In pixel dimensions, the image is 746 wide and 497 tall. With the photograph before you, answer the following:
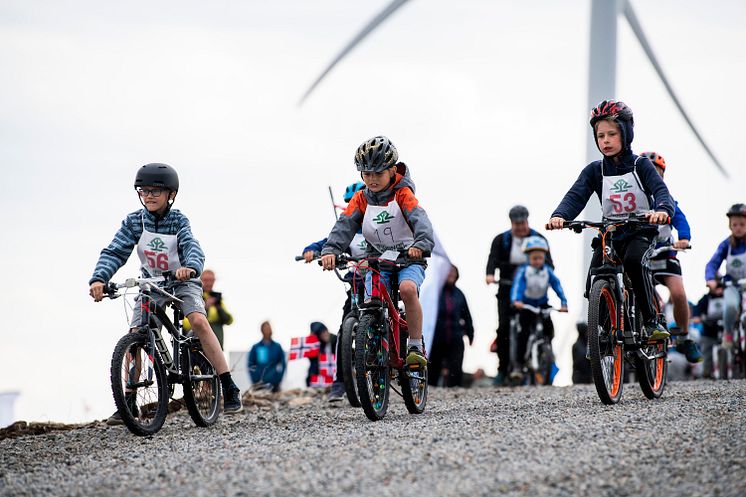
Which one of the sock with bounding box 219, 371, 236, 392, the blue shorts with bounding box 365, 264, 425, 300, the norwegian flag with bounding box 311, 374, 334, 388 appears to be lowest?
the sock with bounding box 219, 371, 236, 392

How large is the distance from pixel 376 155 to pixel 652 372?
3.00 meters

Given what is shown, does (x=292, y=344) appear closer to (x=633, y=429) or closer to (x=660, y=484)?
(x=633, y=429)

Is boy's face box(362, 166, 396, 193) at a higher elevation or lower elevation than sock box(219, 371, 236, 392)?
higher

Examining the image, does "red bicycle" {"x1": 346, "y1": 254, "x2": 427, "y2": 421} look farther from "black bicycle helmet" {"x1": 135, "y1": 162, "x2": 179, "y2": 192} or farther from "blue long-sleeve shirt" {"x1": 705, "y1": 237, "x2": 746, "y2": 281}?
"blue long-sleeve shirt" {"x1": 705, "y1": 237, "x2": 746, "y2": 281}

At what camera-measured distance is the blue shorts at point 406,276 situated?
936 cm

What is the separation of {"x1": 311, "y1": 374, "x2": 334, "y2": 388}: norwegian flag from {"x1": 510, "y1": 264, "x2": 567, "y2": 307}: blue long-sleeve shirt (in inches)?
107

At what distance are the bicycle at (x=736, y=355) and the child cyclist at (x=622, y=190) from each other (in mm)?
7532

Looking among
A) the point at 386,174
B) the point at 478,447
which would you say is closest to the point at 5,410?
the point at 386,174

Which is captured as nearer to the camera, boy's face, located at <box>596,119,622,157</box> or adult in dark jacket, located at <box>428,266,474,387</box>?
boy's face, located at <box>596,119,622,157</box>

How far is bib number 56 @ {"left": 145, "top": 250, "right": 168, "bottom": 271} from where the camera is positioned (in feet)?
31.3

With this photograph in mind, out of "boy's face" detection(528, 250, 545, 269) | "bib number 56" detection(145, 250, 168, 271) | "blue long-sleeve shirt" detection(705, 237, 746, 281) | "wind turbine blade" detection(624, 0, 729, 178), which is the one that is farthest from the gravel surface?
"wind turbine blade" detection(624, 0, 729, 178)

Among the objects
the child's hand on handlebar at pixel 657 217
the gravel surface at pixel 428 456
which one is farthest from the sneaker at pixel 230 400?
the child's hand on handlebar at pixel 657 217

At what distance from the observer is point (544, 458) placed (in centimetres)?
674

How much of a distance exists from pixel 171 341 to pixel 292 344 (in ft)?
26.0
